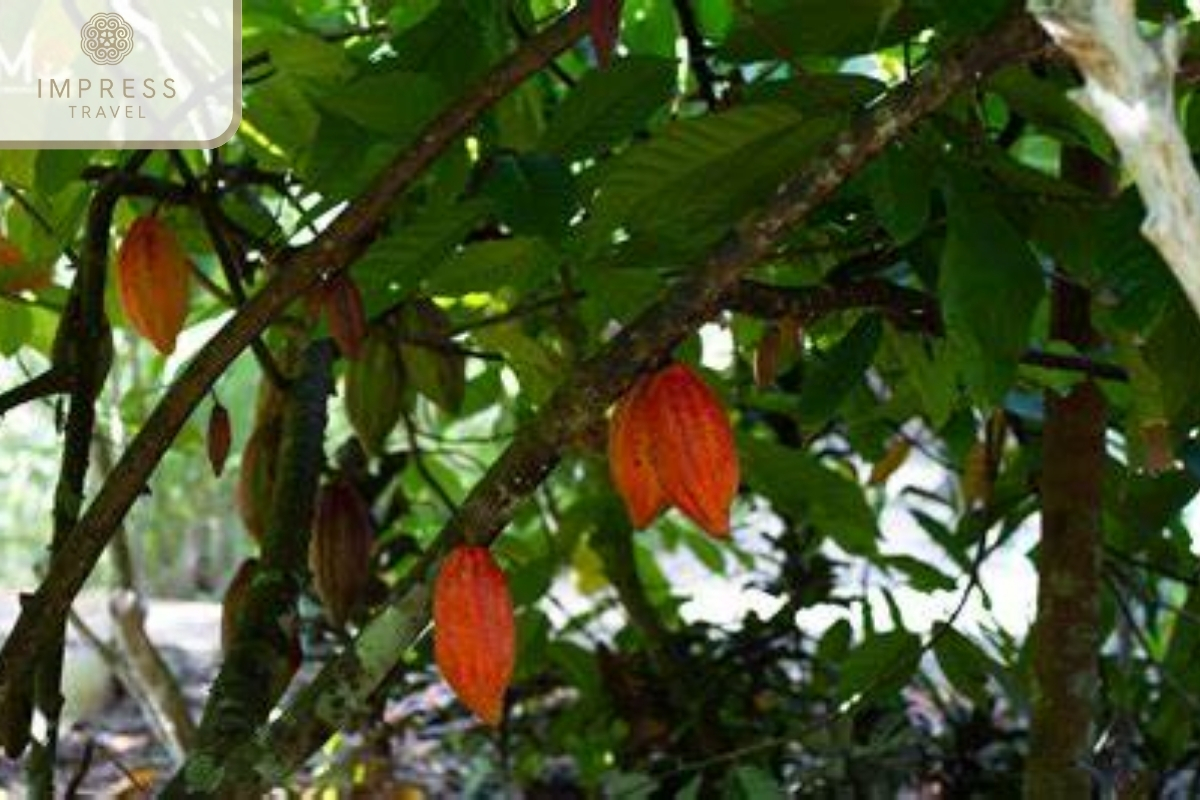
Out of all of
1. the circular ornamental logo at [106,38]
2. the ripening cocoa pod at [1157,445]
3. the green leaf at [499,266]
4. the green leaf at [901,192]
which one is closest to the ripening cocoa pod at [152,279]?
the circular ornamental logo at [106,38]

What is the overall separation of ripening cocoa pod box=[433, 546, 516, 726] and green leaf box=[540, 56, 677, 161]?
9.7 inches

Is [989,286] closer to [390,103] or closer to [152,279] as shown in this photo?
[390,103]

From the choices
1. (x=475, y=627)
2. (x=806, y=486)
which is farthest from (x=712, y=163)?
(x=806, y=486)

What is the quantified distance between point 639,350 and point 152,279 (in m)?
0.62

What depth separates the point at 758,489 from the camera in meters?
1.65

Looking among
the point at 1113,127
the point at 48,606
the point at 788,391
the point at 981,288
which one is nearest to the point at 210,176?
the point at 48,606

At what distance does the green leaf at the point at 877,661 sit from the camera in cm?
160

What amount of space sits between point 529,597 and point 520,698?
616 mm

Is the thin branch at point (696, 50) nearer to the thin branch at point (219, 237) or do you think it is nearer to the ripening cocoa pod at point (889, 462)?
the thin branch at point (219, 237)

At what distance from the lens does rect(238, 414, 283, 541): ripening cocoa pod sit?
1.67 metres

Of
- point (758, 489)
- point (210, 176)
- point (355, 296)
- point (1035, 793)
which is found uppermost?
point (210, 176)

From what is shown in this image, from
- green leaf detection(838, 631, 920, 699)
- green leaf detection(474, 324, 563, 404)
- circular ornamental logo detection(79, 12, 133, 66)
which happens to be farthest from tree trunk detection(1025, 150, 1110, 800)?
circular ornamental logo detection(79, 12, 133, 66)

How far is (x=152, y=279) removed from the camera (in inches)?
54.8

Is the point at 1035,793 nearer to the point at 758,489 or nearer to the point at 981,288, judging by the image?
the point at 758,489
